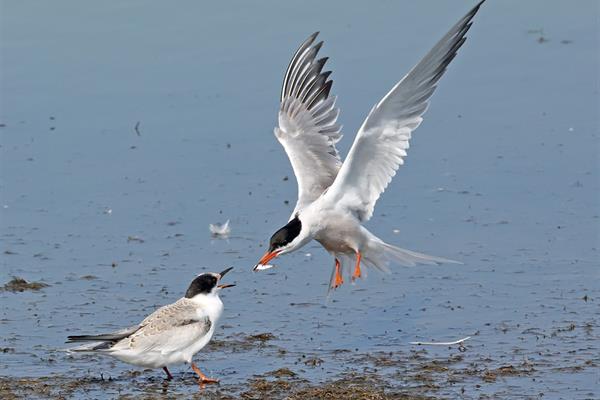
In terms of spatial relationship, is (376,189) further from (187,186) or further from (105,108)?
(105,108)

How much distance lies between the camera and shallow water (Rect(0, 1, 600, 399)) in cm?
828

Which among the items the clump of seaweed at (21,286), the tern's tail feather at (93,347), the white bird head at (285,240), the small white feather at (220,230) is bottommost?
the clump of seaweed at (21,286)

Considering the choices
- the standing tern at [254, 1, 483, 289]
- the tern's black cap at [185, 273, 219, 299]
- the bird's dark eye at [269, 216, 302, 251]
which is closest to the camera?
the tern's black cap at [185, 273, 219, 299]

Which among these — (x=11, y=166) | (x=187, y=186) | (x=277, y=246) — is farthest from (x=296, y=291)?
(x=11, y=166)

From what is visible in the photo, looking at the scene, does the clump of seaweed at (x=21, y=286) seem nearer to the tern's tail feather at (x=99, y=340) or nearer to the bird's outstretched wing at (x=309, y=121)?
the tern's tail feather at (x=99, y=340)

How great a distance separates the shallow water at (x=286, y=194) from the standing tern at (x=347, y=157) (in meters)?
0.40

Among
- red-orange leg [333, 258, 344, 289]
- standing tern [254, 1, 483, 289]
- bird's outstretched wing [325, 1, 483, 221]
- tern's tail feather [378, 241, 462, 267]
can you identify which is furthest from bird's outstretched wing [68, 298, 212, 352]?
tern's tail feather [378, 241, 462, 267]

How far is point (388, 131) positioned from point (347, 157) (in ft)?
→ 1.01

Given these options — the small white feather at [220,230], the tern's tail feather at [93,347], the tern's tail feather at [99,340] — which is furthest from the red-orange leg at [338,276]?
the tern's tail feather at [93,347]

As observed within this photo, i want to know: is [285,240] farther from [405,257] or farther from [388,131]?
[388,131]

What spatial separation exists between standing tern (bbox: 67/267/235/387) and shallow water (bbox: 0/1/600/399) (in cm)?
19

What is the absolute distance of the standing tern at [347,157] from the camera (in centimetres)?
831

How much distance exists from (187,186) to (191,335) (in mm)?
3662

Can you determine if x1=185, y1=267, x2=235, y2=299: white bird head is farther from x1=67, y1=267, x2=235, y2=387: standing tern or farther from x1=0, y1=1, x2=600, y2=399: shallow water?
x1=0, y1=1, x2=600, y2=399: shallow water
